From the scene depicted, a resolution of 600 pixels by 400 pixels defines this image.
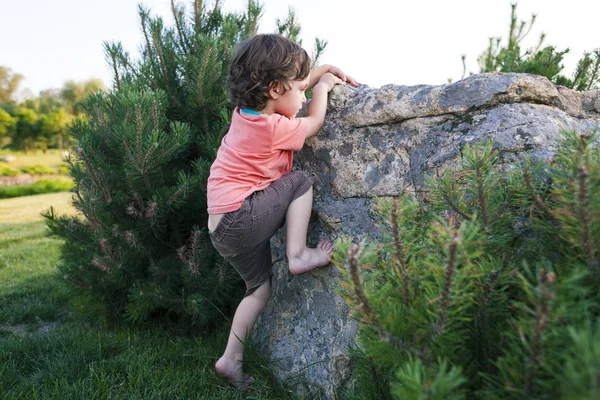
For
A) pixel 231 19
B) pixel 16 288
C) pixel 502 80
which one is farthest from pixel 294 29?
pixel 16 288

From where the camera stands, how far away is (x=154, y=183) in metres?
3.10

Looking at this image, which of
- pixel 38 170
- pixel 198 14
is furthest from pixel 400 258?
pixel 38 170

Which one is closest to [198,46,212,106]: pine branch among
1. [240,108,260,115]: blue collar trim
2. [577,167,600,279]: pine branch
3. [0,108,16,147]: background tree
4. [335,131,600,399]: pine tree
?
[240,108,260,115]: blue collar trim

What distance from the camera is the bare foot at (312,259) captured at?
7.32 feet

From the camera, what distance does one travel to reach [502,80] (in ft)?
6.55

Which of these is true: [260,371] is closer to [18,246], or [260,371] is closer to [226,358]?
[226,358]

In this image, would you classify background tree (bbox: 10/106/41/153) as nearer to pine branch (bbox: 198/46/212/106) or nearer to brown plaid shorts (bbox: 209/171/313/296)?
pine branch (bbox: 198/46/212/106)

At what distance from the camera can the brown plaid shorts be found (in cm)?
233

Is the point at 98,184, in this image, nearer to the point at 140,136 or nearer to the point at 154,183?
the point at 154,183

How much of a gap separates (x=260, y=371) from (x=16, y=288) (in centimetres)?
353

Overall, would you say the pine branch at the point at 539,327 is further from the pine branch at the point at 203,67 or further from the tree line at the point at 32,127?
the tree line at the point at 32,127

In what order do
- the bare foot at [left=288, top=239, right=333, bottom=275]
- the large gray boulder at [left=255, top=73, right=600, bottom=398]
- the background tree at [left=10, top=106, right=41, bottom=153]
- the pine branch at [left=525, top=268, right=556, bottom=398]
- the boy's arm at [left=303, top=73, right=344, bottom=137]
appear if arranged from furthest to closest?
the background tree at [left=10, top=106, right=41, bottom=153]
the boy's arm at [left=303, top=73, right=344, bottom=137]
the bare foot at [left=288, top=239, right=333, bottom=275]
the large gray boulder at [left=255, top=73, right=600, bottom=398]
the pine branch at [left=525, top=268, right=556, bottom=398]

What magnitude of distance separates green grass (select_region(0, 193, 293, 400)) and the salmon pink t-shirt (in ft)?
2.97

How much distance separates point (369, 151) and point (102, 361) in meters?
1.91
